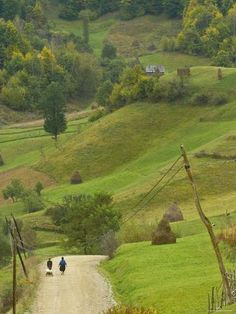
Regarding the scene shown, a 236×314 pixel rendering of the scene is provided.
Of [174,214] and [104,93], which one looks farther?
[104,93]

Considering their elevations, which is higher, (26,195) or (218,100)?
(218,100)

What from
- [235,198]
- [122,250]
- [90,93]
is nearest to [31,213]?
[235,198]

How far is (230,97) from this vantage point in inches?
4993

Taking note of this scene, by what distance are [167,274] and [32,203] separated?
5189 centimetres

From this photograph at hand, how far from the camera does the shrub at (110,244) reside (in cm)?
6388

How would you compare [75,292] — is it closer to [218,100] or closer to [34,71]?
[218,100]

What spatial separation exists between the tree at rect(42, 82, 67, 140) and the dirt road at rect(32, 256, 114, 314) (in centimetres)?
7000

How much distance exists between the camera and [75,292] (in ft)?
159

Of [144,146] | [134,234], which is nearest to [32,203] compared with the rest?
[144,146]

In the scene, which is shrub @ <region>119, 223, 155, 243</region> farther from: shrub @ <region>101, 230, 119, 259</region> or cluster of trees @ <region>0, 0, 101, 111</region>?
cluster of trees @ <region>0, 0, 101, 111</region>

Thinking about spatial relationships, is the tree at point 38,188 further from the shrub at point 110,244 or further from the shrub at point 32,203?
the shrub at point 110,244

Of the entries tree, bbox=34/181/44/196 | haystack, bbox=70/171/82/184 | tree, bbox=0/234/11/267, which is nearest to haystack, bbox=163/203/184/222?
tree, bbox=0/234/11/267

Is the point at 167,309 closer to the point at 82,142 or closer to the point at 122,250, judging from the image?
the point at 122,250

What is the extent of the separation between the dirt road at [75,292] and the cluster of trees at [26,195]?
34.8 m
